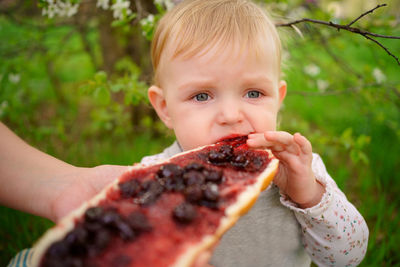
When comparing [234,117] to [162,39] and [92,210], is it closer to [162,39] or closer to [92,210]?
[162,39]

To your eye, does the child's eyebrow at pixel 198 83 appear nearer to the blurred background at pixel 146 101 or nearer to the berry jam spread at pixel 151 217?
the berry jam spread at pixel 151 217

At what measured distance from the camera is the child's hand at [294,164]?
5.58ft

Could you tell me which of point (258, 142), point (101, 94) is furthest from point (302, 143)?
point (101, 94)

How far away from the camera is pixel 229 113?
6.23 feet

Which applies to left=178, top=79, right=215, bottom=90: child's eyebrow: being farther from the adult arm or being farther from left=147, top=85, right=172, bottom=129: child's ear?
the adult arm

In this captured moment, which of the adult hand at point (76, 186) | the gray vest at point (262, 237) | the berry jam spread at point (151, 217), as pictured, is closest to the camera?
the berry jam spread at point (151, 217)

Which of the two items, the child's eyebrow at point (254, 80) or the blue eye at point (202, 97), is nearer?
the child's eyebrow at point (254, 80)

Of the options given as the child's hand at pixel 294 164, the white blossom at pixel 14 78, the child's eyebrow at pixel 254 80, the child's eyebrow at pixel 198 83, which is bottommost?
the child's hand at pixel 294 164

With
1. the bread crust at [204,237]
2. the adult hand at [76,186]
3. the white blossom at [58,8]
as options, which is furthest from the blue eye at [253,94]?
the white blossom at [58,8]

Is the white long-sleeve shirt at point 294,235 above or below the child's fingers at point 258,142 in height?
below

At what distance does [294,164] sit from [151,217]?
3.12 ft

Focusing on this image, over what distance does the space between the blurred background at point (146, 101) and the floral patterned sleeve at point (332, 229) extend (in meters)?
0.64

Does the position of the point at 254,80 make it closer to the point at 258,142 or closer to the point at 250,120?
the point at 250,120

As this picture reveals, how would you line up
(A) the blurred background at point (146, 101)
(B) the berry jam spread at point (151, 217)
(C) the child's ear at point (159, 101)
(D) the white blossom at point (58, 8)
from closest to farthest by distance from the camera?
1. (B) the berry jam spread at point (151, 217)
2. (C) the child's ear at point (159, 101)
3. (D) the white blossom at point (58, 8)
4. (A) the blurred background at point (146, 101)
